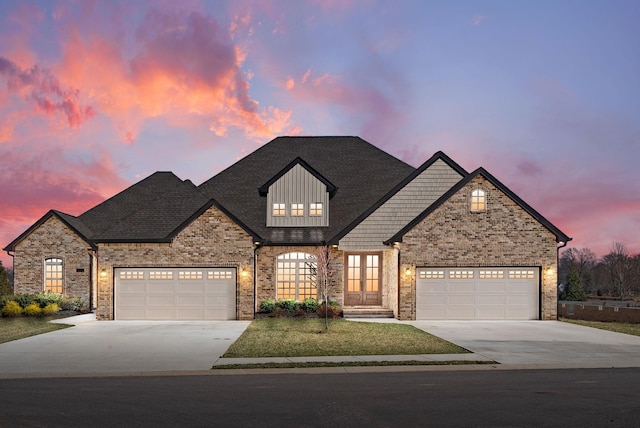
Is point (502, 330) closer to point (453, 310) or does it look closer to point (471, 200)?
point (453, 310)

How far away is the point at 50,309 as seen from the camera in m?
24.1

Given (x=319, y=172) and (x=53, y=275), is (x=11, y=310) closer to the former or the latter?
(x=53, y=275)

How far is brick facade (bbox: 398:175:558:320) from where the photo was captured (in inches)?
905

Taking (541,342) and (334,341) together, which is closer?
(334,341)

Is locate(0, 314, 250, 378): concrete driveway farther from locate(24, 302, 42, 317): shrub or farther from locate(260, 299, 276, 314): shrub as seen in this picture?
locate(24, 302, 42, 317): shrub

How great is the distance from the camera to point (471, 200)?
23.1 m

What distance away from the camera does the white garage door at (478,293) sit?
23062 mm

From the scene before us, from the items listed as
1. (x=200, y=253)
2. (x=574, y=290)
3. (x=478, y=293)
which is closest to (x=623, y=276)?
(x=574, y=290)

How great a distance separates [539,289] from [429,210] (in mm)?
6364

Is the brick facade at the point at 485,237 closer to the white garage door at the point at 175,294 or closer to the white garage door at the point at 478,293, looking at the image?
the white garage door at the point at 478,293

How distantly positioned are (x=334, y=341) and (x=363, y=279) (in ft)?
32.4

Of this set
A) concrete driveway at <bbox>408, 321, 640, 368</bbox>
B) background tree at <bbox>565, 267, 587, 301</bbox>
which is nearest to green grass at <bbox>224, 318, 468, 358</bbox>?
concrete driveway at <bbox>408, 321, 640, 368</bbox>

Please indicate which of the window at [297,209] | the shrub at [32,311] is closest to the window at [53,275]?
the shrub at [32,311]

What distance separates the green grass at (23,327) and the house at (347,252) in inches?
96.5
